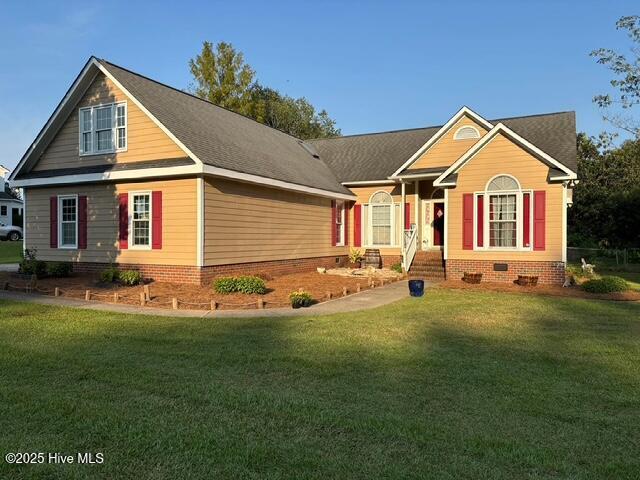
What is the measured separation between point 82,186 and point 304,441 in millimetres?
15108

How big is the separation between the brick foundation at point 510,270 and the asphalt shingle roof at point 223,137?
6192 mm

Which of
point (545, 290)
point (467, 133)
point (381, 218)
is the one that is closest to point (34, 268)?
point (381, 218)

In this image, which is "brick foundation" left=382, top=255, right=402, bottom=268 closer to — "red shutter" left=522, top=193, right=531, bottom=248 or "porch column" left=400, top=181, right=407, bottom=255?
"porch column" left=400, top=181, right=407, bottom=255

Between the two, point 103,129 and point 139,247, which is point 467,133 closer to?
point 139,247

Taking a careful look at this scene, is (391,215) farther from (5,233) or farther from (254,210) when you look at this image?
(5,233)

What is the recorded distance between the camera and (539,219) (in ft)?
51.7

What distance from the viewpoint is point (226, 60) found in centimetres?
3903

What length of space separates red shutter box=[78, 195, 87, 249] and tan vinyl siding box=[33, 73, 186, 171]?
1276 millimetres

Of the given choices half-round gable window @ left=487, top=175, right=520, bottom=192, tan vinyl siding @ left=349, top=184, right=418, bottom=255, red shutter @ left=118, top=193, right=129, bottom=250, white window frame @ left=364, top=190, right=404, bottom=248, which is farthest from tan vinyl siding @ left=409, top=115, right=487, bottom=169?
red shutter @ left=118, top=193, right=129, bottom=250

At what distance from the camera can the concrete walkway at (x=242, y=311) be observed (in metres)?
10.6

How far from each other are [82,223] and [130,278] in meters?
3.80

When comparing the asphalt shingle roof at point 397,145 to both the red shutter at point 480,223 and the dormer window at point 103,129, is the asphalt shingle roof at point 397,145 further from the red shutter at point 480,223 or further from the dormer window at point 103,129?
the dormer window at point 103,129

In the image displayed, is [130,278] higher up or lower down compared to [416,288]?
higher up

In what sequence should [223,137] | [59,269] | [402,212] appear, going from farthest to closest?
[402,212]
[223,137]
[59,269]
